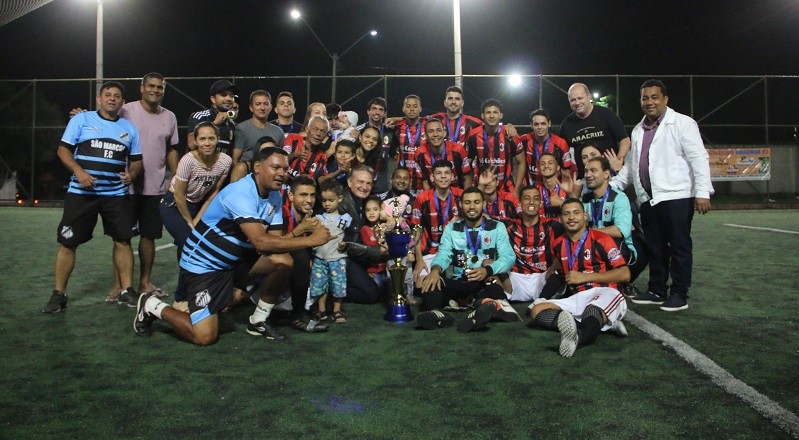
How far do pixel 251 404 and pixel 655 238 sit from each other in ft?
13.8

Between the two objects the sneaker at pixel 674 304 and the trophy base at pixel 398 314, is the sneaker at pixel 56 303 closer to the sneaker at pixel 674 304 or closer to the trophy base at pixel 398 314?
the trophy base at pixel 398 314

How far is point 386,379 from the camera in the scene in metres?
3.90

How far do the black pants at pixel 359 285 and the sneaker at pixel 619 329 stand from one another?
225 cm

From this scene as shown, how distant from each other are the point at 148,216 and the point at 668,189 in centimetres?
471

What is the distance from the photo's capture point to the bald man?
7172 mm

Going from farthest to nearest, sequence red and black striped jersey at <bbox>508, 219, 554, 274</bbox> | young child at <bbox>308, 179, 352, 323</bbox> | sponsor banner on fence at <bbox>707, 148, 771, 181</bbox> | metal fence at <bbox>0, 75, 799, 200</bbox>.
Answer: metal fence at <bbox>0, 75, 799, 200</bbox> → sponsor banner on fence at <bbox>707, 148, 771, 181</bbox> → red and black striped jersey at <bbox>508, 219, 554, 274</bbox> → young child at <bbox>308, 179, 352, 323</bbox>

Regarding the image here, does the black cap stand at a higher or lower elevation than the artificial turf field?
higher

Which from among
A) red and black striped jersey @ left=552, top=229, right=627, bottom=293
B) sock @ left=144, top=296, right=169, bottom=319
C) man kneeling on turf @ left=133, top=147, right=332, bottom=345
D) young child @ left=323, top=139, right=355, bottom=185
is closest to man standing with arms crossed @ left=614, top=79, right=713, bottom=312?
red and black striped jersey @ left=552, top=229, right=627, bottom=293

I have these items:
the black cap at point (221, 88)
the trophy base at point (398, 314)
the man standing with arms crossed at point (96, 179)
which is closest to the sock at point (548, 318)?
the trophy base at point (398, 314)

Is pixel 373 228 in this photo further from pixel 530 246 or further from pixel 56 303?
pixel 56 303

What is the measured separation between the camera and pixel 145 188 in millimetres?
6305

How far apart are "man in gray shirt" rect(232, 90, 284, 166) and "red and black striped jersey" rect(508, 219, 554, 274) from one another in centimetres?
254

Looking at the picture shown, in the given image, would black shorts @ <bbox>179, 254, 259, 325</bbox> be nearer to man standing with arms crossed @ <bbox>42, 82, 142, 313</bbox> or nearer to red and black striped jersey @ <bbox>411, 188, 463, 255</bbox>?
man standing with arms crossed @ <bbox>42, 82, 142, 313</bbox>

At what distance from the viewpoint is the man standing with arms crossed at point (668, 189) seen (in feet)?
19.3
